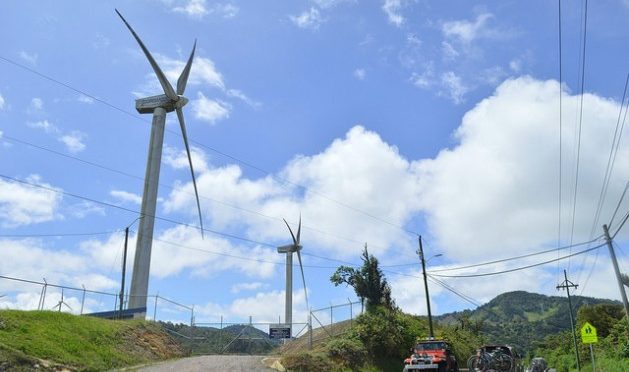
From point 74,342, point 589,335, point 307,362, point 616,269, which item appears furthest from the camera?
point 616,269

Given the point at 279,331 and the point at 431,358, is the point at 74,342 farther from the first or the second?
the point at 431,358

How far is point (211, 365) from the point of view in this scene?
2622 cm

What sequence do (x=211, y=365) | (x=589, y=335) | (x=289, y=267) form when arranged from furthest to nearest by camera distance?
(x=289, y=267)
(x=589, y=335)
(x=211, y=365)

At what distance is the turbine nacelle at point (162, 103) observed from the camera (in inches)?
1859

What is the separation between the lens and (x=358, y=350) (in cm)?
3209

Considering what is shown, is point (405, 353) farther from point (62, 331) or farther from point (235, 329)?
point (62, 331)

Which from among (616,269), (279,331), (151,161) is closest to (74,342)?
(279,331)

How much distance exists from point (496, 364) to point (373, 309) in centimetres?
1281

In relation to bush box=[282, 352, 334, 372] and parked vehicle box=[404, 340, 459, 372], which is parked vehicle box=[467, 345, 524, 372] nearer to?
parked vehicle box=[404, 340, 459, 372]

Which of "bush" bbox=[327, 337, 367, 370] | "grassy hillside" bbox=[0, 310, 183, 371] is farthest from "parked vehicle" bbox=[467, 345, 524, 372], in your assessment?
"grassy hillside" bbox=[0, 310, 183, 371]

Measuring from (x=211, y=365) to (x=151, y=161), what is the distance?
71.0 ft

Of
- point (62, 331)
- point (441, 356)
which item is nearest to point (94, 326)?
point (62, 331)

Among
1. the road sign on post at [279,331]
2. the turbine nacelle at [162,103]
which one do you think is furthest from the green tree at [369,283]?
the turbine nacelle at [162,103]

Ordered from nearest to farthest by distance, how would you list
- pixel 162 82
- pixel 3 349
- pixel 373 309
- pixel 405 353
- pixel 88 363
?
pixel 3 349 → pixel 88 363 → pixel 405 353 → pixel 373 309 → pixel 162 82
